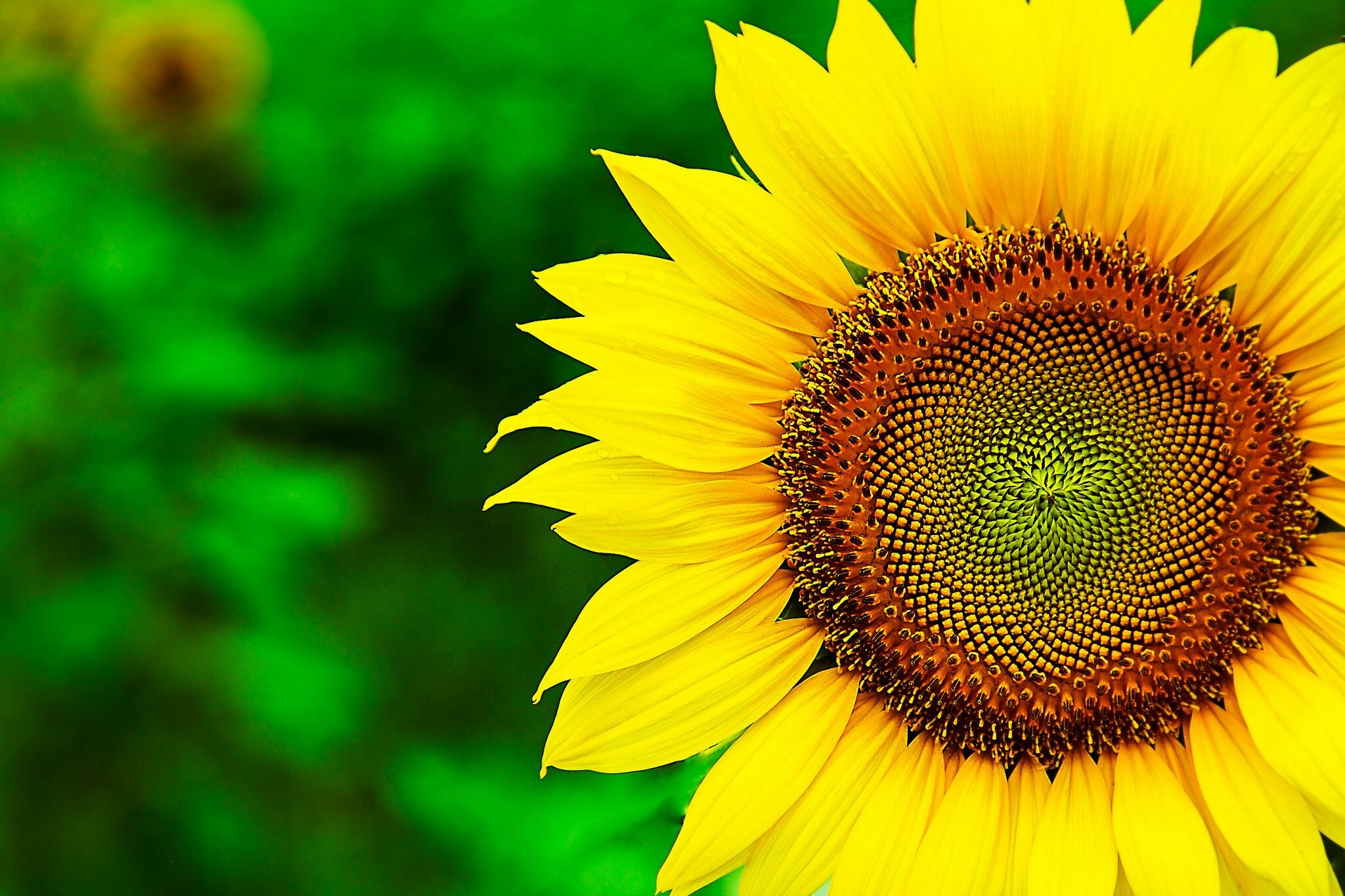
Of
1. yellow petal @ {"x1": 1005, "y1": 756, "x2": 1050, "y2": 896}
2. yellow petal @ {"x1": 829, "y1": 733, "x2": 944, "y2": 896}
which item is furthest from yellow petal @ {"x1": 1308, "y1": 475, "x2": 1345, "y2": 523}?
yellow petal @ {"x1": 829, "y1": 733, "x2": 944, "y2": 896}

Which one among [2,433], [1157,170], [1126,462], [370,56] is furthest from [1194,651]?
[2,433]

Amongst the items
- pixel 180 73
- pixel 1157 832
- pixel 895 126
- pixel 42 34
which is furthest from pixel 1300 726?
pixel 42 34

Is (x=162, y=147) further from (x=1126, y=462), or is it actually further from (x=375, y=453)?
(x=1126, y=462)

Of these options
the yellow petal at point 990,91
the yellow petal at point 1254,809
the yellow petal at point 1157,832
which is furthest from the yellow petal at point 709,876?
the yellow petal at point 990,91

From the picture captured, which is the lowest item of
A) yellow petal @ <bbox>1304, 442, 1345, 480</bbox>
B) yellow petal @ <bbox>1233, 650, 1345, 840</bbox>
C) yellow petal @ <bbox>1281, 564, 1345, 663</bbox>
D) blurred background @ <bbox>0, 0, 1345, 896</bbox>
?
Answer: blurred background @ <bbox>0, 0, 1345, 896</bbox>

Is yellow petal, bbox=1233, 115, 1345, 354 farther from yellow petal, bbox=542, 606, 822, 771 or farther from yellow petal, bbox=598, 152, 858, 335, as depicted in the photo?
yellow petal, bbox=542, 606, 822, 771

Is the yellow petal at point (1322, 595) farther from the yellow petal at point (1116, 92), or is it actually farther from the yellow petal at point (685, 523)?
the yellow petal at point (685, 523)
